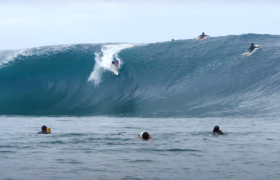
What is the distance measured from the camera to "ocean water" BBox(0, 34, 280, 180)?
41.3ft

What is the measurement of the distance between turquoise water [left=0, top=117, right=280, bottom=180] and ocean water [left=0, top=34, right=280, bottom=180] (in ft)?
0.09

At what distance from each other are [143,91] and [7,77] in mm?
11249

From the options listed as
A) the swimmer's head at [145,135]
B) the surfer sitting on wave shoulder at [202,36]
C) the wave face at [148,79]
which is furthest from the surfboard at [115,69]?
the swimmer's head at [145,135]

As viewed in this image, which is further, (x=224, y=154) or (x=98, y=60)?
(x=98, y=60)

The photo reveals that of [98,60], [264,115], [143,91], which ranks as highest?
[98,60]

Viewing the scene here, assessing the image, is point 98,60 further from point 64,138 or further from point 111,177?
point 111,177

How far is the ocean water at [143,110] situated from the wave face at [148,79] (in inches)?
2.9

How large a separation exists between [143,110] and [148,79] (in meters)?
5.73

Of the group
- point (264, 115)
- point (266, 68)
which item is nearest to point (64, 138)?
point (264, 115)

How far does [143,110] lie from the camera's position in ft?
92.7

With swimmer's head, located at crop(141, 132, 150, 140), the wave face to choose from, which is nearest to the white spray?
the wave face

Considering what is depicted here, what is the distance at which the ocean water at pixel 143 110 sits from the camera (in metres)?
12.6

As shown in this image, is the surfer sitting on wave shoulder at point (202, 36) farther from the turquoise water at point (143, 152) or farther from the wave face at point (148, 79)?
the turquoise water at point (143, 152)

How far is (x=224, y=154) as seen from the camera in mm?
13930
